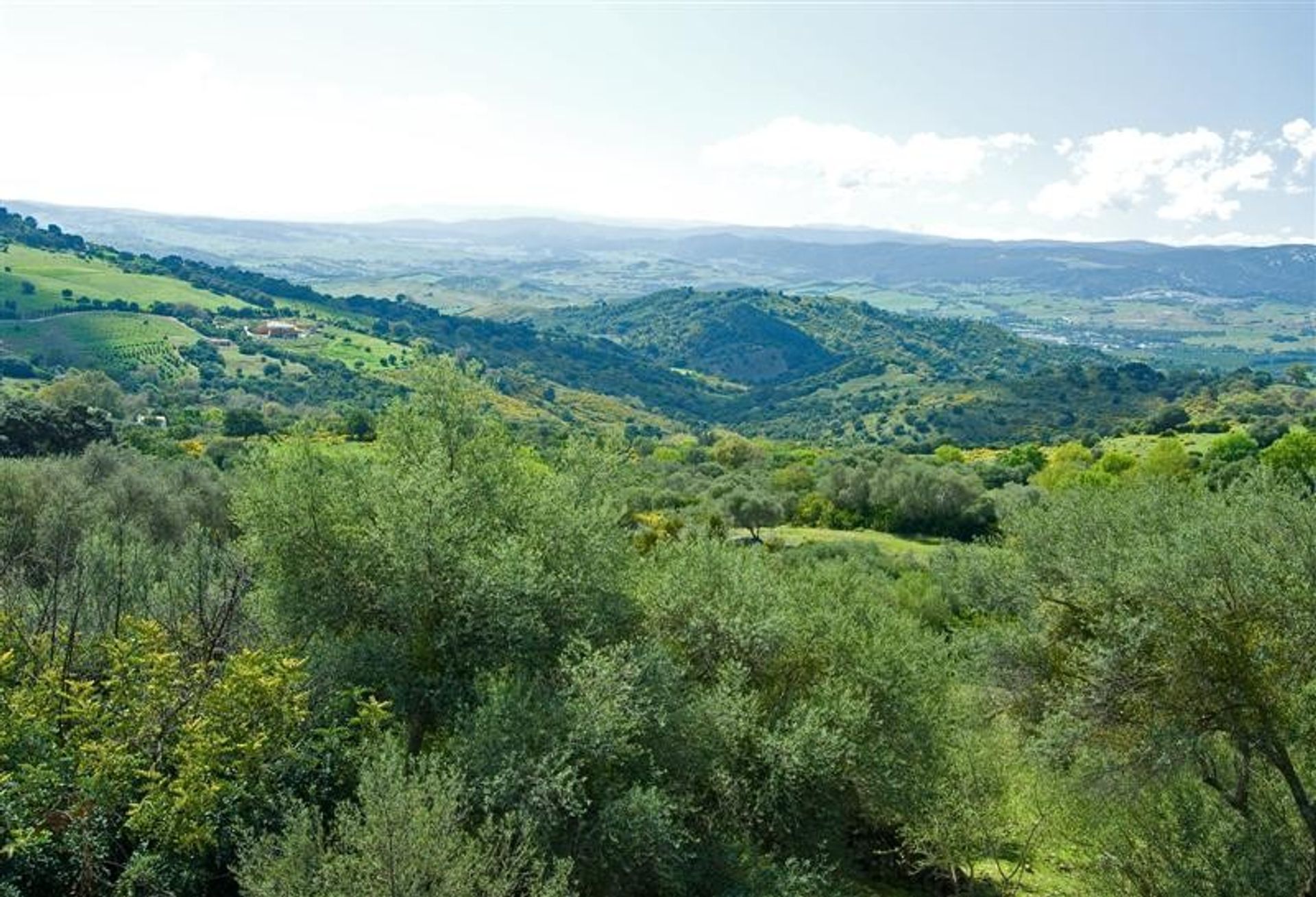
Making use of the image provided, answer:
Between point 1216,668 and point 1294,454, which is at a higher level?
point 1216,668

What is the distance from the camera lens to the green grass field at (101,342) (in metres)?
152

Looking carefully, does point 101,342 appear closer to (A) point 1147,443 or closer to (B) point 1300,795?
(A) point 1147,443

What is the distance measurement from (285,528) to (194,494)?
37.0m

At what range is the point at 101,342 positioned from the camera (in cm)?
16088

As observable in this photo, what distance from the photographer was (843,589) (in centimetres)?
3341

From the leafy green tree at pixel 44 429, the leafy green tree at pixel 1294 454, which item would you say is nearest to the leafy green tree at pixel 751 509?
the leafy green tree at pixel 1294 454

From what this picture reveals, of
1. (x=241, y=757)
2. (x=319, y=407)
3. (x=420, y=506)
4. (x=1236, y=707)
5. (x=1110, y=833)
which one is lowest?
(x=319, y=407)

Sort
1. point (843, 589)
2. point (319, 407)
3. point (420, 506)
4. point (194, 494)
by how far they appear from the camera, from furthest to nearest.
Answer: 1. point (319, 407)
2. point (194, 494)
3. point (843, 589)
4. point (420, 506)

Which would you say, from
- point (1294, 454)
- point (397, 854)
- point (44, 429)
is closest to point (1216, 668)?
point (397, 854)

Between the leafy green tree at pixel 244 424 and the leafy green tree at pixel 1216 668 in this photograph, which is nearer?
the leafy green tree at pixel 1216 668

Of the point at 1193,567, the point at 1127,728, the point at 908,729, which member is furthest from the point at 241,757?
the point at 1193,567

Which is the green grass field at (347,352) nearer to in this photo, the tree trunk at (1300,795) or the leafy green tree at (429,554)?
the leafy green tree at (429,554)

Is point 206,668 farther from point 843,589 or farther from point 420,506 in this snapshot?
point 843,589

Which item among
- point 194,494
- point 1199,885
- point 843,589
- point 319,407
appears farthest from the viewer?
point 319,407
